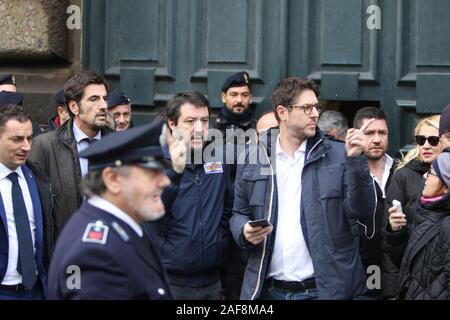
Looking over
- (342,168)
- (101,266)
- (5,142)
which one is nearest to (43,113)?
(5,142)

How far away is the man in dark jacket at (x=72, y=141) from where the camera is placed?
232 inches

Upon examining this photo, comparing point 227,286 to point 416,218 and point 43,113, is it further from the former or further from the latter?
point 43,113

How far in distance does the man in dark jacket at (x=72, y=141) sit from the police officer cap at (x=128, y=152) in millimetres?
2007

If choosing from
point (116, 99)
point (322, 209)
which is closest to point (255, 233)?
point (322, 209)

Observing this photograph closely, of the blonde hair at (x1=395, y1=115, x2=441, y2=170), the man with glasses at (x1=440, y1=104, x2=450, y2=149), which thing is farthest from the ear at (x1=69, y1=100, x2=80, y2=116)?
the man with glasses at (x1=440, y1=104, x2=450, y2=149)

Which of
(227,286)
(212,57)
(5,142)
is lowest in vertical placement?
(227,286)

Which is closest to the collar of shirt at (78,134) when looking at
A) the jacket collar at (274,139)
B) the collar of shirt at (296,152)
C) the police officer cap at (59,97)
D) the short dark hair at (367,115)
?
the police officer cap at (59,97)

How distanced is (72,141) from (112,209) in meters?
2.33

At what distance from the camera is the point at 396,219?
5383mm

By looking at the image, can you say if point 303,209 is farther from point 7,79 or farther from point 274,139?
point 7,79

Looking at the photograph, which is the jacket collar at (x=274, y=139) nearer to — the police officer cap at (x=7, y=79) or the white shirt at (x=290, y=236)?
the white shirt at (x=290, y=236)

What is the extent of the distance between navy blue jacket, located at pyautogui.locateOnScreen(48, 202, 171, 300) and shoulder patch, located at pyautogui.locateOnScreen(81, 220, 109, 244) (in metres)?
0.01
